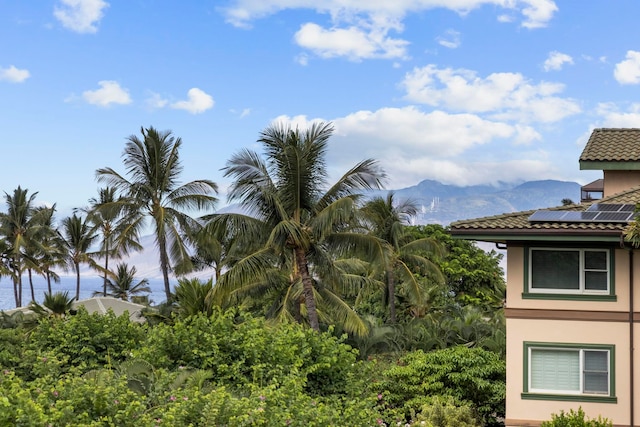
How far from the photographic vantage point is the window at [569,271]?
20250 millimetres

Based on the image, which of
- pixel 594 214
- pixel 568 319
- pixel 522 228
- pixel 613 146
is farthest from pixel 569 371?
pixel 613 146

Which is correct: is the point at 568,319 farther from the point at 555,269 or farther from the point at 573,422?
the point at 573,422

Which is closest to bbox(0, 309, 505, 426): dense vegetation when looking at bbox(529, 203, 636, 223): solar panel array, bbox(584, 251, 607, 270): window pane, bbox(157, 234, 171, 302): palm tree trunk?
bbox(584, 251, 607, 270): window pane

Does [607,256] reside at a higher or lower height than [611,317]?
higher

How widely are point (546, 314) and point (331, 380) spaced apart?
18.7 feet

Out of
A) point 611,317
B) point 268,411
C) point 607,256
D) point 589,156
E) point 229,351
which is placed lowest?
point 268,411

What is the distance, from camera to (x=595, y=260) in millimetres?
20281

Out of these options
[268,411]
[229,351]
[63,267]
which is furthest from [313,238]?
[63,267]

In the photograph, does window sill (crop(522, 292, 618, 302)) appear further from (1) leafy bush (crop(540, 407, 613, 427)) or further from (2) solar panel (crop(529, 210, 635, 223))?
(1) leafy bush (crop(540, 407, 613, 427))

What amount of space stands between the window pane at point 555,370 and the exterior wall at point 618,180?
7.05 meters

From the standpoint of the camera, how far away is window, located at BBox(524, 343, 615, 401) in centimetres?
2000

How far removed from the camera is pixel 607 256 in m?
20.2

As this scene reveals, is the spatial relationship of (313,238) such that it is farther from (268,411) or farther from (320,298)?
(268,411)

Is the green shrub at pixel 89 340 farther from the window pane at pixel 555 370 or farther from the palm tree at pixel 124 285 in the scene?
the palm tree at pixel 124 285
